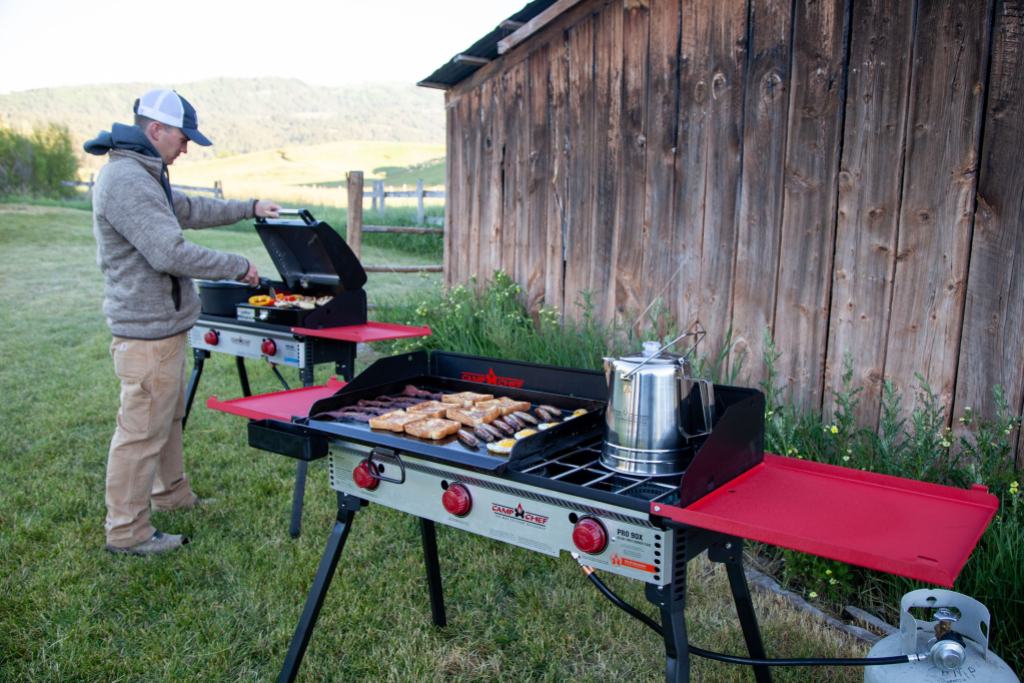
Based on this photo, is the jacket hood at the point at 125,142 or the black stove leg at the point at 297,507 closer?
the jacket hood at the point at 125,142

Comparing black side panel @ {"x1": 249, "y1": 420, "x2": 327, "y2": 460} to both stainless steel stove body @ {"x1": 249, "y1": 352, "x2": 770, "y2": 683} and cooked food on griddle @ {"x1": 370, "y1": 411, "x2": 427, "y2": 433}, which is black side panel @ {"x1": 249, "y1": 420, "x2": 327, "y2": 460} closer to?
stainless steel stove body @ {"x1": 249, "y1": 352, "x2": 770, "y2": 683}

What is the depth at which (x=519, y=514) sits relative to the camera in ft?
6.61

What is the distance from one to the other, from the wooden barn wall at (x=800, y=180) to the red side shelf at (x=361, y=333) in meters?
1.82

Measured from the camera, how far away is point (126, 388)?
3742mm

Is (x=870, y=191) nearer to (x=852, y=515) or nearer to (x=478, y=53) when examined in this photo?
(x=852, y=515)

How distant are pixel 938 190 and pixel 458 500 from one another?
9.57 feet

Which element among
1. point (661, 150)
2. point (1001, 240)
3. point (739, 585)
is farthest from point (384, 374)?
point (661, 150)

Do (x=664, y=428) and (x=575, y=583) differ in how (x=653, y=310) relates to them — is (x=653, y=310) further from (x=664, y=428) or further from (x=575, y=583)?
(x=664, y=428)

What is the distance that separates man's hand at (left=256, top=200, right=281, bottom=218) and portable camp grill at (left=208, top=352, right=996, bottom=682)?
2.02m

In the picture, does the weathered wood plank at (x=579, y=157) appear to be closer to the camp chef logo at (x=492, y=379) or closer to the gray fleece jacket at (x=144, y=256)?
the gray fleece jacket at (x=144, y=256)

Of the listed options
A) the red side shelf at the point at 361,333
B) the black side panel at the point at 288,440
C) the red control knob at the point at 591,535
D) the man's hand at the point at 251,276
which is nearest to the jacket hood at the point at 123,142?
the man's hand at the point at 251,276

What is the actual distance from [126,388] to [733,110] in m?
3.72

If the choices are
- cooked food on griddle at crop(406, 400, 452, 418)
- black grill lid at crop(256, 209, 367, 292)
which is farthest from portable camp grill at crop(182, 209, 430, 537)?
cooked food on griddle at crop(406, 400, 452, 418)

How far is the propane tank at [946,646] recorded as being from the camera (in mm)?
1885
